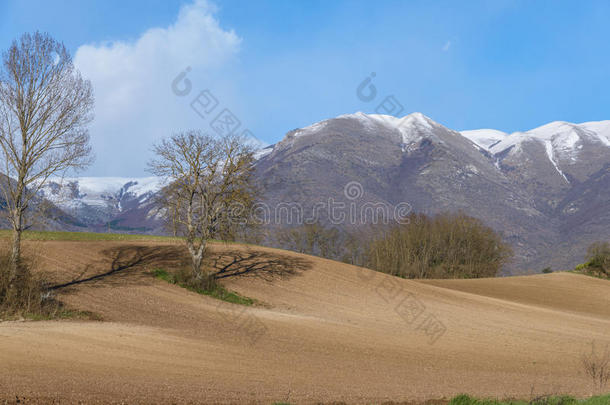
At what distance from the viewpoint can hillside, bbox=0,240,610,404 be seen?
39.5 feet

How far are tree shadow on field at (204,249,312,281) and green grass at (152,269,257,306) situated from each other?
273 centimetres

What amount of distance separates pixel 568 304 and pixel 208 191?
3429 centimetres

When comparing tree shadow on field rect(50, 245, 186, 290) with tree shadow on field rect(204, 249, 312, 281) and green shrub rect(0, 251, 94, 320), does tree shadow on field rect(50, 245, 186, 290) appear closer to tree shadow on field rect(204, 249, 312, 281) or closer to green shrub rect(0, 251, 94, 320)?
tree shadow on field rect(204, 249, 312, 281)

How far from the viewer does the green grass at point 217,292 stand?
2863cm

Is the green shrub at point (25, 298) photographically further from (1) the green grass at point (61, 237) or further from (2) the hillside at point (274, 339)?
(1) the green grass at point (61, 237)

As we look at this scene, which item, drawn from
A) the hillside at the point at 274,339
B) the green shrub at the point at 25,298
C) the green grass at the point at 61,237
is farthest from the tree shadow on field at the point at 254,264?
the green shrub at the point at 25,298

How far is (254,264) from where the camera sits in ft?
121

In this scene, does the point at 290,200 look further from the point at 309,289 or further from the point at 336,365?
the point at 336,365

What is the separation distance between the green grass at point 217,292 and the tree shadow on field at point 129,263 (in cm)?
116

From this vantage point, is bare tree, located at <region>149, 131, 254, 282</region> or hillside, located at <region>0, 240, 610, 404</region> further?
bare tree, located at <region>149, 131, 254, 282</region>

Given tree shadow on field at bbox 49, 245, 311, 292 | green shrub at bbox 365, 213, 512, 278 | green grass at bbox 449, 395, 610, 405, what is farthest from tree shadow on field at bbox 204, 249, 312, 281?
green shrub at bbox 365, 213, 512, 278

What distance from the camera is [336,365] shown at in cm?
1611

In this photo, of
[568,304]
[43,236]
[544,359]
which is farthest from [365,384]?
[568,304]

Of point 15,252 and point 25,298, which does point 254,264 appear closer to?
point 15,252
